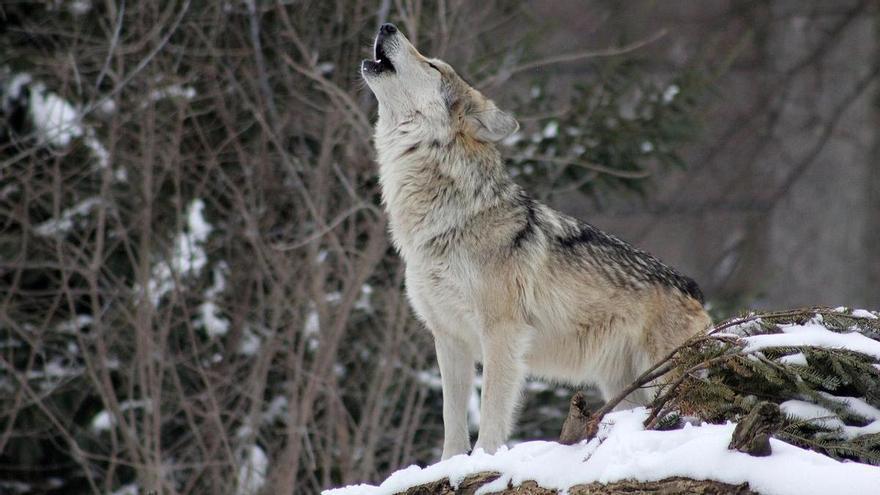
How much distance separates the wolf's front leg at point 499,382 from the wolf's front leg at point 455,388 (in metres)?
0.20

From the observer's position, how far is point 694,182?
64.7 feet

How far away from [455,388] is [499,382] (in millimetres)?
326

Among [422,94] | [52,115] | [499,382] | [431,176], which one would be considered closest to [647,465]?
→ [499,382]

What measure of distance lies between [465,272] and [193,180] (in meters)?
5.13

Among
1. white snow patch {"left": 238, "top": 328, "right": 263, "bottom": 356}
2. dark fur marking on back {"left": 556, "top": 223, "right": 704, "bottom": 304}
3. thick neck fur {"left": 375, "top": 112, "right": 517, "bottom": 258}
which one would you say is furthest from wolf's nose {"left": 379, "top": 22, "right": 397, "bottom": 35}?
white snow patch {"left": 238, "top": 328, "right": 263, "bottom": 356}

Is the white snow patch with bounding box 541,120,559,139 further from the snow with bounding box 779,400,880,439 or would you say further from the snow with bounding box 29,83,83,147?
the snow with bounding box 779,400,880,439

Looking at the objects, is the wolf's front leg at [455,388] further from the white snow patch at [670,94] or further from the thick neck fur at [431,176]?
the white snow patch at [670,94]

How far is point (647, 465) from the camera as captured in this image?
12.1 feet

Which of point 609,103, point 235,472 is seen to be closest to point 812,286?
point 609,103

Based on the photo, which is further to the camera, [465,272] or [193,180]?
[193,180]

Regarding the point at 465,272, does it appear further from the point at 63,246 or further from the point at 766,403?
the point at 63,246

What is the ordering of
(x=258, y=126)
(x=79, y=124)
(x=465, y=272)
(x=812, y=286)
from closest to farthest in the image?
(x=465, y=272) < (x=79, y=124) < (x=258, y=126) < (x=812, y=286)

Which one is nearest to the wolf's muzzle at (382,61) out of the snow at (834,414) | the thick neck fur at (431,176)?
the thick neck fur at (431,176)

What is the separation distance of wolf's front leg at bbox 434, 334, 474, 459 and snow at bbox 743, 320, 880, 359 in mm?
1989
